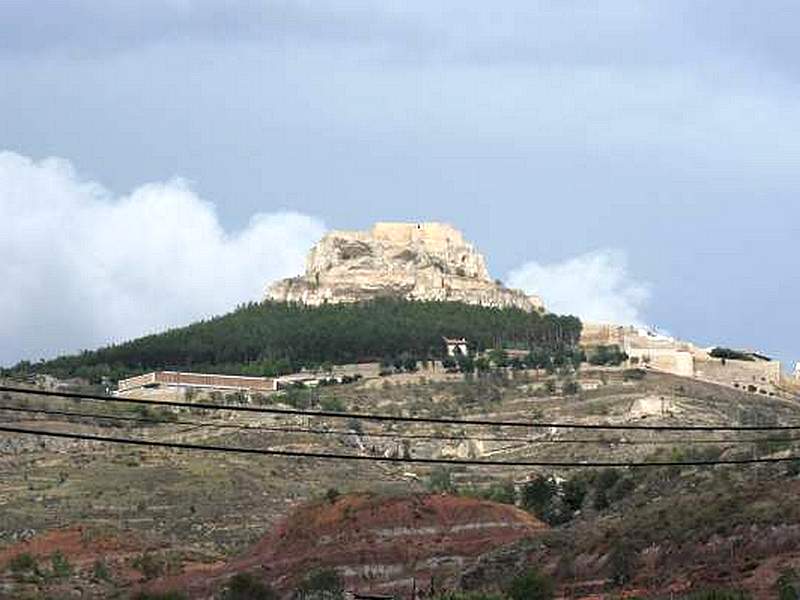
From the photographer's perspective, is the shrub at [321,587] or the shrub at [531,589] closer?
the shrub at [531,589]

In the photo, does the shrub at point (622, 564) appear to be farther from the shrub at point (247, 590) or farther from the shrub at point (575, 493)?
the shrub at point (575, 493)

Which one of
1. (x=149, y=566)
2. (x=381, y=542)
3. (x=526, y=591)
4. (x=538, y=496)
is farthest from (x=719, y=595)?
(x=538, y=496)

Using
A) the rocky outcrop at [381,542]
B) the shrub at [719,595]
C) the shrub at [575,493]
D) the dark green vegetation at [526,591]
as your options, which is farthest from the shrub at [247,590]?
the shrub at [575,493]

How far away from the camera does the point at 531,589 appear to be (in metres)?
91.5

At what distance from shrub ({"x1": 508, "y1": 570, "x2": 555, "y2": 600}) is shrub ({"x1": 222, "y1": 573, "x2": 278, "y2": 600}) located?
1381 centimetres

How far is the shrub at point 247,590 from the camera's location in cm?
10262

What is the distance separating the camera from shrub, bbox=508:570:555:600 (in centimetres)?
9094

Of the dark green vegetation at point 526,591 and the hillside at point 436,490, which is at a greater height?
the hillside at point 436,490

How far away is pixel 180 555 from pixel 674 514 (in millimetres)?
33518

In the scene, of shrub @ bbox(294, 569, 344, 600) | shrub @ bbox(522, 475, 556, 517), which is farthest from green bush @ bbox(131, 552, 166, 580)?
shrub @ bbox(522, 475, 556, 517)

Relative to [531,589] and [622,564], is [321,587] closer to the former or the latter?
[622,564]

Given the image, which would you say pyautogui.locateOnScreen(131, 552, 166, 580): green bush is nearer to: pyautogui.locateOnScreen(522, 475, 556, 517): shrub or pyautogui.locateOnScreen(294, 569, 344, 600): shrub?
pyautogui.locateOnScreen(294, 569, 344, 600): shrub

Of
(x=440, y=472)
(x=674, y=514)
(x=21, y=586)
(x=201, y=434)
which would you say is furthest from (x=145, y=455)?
(x=674, y=514)

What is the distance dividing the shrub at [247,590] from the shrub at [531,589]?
13.8 metres
